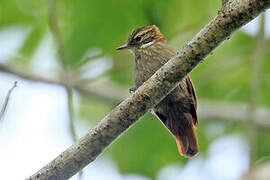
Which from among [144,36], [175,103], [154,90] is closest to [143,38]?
[144,36]

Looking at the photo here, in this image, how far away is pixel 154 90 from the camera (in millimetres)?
3883

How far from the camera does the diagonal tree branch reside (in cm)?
359

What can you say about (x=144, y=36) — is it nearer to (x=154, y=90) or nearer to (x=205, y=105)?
(x=205, y=105)

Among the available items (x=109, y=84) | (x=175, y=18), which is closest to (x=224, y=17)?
(x=175, y=18)

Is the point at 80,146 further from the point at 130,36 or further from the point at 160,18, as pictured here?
the point at 160,18

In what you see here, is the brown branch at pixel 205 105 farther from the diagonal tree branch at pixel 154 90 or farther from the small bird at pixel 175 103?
the diagonal tree branch at pixel 154 90

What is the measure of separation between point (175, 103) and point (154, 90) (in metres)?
1.61

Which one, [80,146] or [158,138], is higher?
[158,138]

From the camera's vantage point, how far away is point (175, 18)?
678cm

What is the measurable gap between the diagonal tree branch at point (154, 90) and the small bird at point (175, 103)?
4.60 ft

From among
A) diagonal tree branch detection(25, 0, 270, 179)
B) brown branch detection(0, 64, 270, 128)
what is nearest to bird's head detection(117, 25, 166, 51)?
brown branch detection(0, 64, 270, 128)

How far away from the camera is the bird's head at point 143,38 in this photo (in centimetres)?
600

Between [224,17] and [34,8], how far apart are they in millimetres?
4253

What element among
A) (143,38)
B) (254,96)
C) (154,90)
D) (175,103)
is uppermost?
(143,38)
